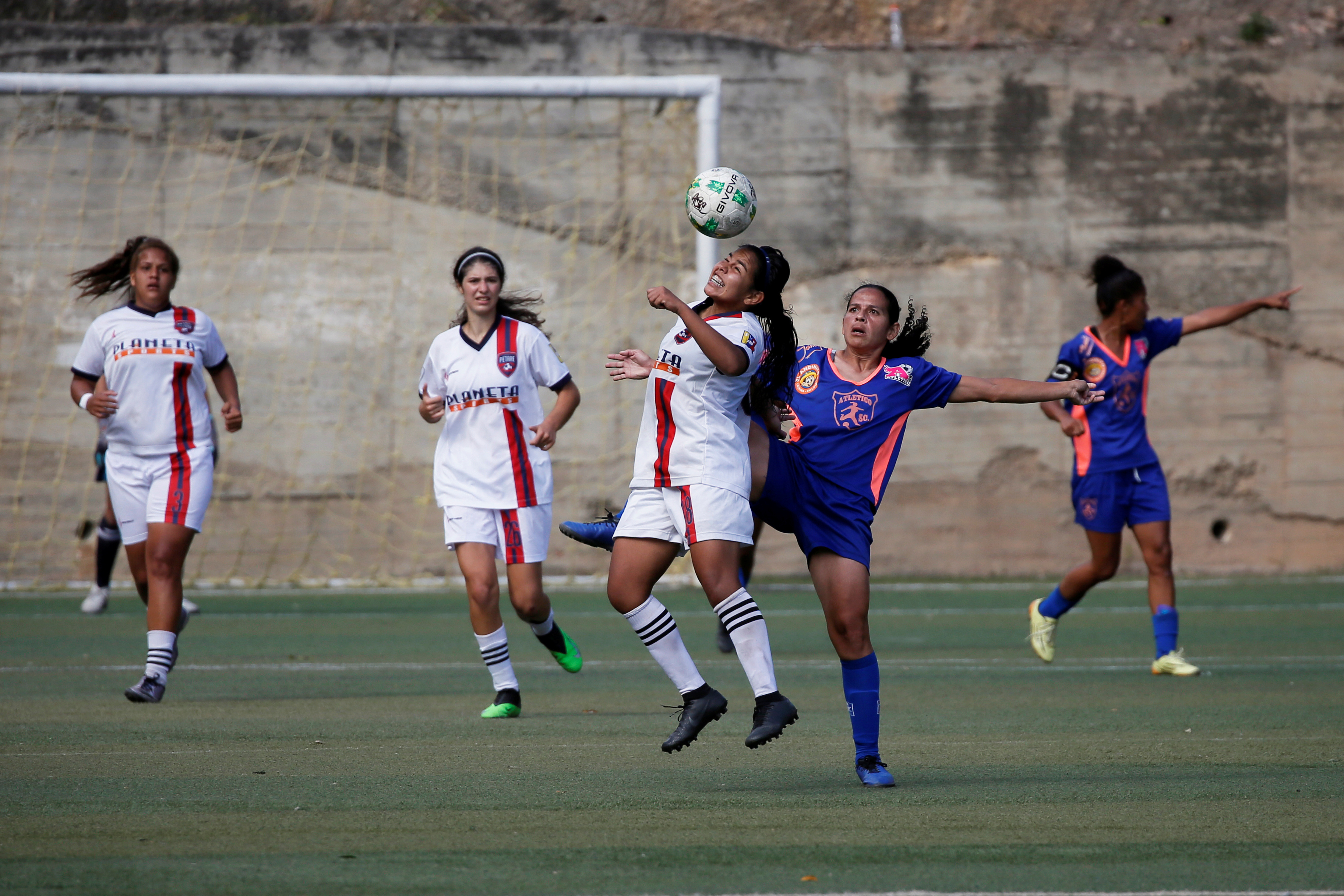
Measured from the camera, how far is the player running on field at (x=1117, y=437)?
7594 millimetres

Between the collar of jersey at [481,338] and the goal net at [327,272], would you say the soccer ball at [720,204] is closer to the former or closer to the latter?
the collar of jersey at [481,338]

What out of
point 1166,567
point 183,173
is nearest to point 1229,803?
point 1166,567

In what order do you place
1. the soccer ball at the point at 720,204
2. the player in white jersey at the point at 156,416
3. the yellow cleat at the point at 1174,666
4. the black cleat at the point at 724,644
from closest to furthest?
the soccer ball at the point at 720,204, the player in white jersey at the point at 156,416, the yellow cleat at the point at 1174,666, the black cleat at the point at 724,644

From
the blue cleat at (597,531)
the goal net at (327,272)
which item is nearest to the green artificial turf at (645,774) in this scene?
the blue cleat at (597,531)

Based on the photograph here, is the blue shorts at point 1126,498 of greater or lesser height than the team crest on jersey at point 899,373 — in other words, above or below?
below

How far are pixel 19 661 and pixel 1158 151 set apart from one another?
10288 millimetres

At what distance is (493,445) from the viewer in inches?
248

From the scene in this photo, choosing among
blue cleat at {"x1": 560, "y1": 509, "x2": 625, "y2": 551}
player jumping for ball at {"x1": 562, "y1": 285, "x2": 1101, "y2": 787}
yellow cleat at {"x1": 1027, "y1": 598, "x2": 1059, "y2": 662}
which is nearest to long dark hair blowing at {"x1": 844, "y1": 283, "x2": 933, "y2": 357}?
→ player jumping for ball at {"x1": 562, "y1": 285, "x2": 1101, "y2": 787}

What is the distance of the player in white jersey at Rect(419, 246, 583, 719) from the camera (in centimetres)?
620

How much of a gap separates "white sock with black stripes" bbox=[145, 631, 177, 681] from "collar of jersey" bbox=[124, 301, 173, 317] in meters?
1.52

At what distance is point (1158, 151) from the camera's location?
12984 millimetres

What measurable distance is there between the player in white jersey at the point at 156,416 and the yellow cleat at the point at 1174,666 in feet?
15.7

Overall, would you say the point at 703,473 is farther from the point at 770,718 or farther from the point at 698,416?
the point at 770,718

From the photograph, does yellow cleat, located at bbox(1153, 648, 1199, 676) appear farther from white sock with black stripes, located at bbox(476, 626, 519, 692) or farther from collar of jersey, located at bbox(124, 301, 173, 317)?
collar of jersey, located at bbox(124, 301, 173, 317)
